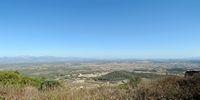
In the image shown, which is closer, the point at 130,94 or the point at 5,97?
the point at 5,97

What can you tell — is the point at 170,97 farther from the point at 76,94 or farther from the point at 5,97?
the point at 5,97

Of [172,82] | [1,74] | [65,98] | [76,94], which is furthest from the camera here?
[1,74]

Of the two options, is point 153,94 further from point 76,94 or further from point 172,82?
point 76,94

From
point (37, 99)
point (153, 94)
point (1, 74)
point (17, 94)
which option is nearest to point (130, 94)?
point (153, 94)

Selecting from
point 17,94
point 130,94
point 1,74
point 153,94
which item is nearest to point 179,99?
point 153,94

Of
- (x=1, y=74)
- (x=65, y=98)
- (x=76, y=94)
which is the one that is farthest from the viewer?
(x=1, y=74)

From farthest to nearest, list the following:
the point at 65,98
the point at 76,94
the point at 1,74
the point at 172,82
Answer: the point at 1,74
the point at 172,82
the point at 76,94
the point at 65,98

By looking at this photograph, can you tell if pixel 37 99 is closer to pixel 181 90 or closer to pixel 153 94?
pixel 153 94

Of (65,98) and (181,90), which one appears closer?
(65,98)
